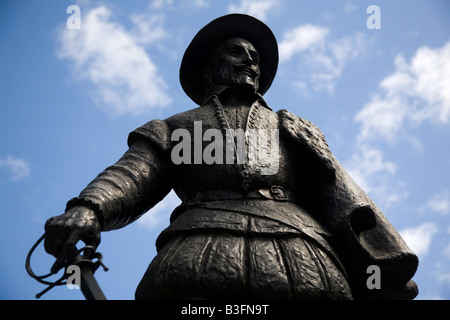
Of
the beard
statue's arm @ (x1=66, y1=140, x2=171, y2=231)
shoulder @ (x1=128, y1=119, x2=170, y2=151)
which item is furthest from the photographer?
the beard

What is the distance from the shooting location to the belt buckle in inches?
150

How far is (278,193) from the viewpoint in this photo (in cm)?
385

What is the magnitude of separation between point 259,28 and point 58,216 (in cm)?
253

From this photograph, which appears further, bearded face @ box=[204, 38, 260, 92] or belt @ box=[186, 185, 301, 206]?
bearded face @ box=[204, 38, 260, 92]

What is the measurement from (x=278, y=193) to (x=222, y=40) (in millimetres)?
1709

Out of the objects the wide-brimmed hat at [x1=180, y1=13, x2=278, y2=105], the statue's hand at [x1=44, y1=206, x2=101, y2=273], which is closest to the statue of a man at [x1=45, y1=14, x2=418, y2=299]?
the statue's hand at [x1=44, y1=206, x2=101, y2=273]

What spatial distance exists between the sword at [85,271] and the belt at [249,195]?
84cm

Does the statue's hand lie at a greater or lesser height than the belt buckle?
lesser

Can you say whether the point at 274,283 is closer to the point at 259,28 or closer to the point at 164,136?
the point at 164,136

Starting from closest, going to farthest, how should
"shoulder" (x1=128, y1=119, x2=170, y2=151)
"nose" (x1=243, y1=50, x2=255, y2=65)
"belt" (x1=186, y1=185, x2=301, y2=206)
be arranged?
"belt" (x1=186, y1=185, x2=301, y2=206), "shoulder" (x1=128, y1=119, x2=170, y2=151), "nose" (x1=243, y1=50, x2=255, y2=65)

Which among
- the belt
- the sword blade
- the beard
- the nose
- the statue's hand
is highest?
the nose

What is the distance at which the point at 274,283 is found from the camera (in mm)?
3152

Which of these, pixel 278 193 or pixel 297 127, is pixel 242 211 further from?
pixel 297 127

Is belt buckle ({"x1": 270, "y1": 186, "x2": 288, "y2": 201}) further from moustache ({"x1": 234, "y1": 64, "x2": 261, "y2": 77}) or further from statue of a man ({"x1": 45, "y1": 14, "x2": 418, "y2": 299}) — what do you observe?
moustache ({"x1": 234, "y1": 64, "x2": 261, "y2": 77})
